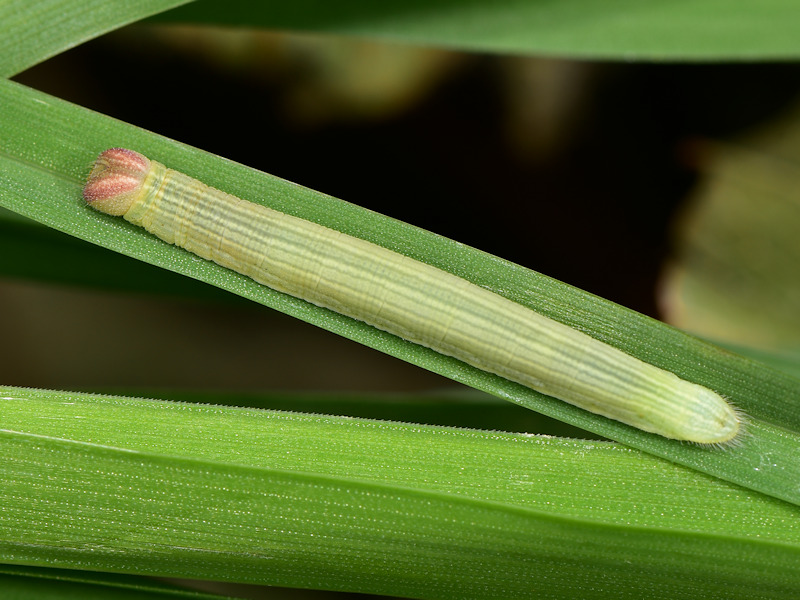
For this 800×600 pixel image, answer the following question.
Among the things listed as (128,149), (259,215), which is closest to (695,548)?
(259,215)

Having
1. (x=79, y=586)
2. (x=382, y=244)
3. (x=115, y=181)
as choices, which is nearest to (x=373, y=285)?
(x=382, y=244)

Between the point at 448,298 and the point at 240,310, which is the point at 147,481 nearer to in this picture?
the point at 448,298

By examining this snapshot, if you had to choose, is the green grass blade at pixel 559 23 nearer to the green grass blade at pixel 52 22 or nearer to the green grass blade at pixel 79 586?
the green grass blade at pixel 52 22

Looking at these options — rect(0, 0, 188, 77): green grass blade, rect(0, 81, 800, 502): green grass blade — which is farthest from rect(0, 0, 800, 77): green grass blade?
rect(0, 81, 800, 502): green grass blade

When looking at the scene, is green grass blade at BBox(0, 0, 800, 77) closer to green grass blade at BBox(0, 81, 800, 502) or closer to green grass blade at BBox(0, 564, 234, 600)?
green grass blade at BBox(0, 81, 800, 502)

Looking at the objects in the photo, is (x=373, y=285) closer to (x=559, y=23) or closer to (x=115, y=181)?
(x=115, y=181)

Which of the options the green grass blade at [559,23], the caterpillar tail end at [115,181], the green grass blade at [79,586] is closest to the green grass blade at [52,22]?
the green grass blade at [559,23]
